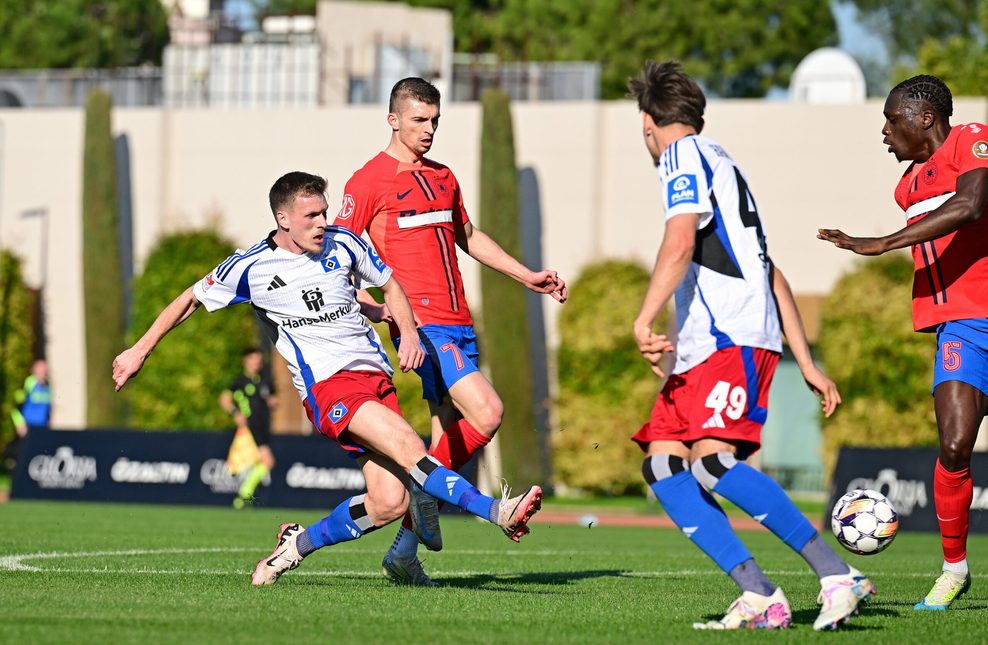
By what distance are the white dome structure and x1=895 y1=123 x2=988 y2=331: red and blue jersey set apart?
2326cm

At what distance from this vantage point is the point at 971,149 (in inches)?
309

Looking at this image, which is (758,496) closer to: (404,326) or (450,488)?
(450,488)

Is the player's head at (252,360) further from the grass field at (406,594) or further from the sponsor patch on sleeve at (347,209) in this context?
the sponsor patch on sleeve at (347,209)

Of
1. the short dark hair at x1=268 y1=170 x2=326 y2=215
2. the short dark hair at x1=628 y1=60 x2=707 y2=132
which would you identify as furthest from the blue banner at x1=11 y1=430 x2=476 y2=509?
the short dark hair at x1=628 y1=60 x2=707 y2=132

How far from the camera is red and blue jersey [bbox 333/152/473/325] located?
863cm

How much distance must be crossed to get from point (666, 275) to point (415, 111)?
2.58m

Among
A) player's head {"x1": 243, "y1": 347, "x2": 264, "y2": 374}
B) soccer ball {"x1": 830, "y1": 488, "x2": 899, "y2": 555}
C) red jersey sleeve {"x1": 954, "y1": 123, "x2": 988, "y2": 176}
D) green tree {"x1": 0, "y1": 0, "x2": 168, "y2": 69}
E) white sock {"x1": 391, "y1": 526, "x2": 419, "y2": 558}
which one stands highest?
green tree {"x1": 0, "y1": 0, "x2": 168, "y2": 69}

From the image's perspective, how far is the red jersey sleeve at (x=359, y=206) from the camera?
340 inches

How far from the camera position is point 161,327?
766cm

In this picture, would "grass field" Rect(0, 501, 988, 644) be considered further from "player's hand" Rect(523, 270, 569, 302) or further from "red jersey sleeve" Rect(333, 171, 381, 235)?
"red jersey sleeve" Rect(333, 171, 381, 235)

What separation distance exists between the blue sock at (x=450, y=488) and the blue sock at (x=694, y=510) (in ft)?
2.95

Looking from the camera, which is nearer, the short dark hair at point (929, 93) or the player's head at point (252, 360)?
the short dark hair at point (929, 93)

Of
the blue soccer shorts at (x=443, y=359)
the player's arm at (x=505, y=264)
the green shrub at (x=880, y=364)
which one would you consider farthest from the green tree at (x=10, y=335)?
the blue soccer shorts at (x=443, y=359)

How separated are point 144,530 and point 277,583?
6050 millimetres
